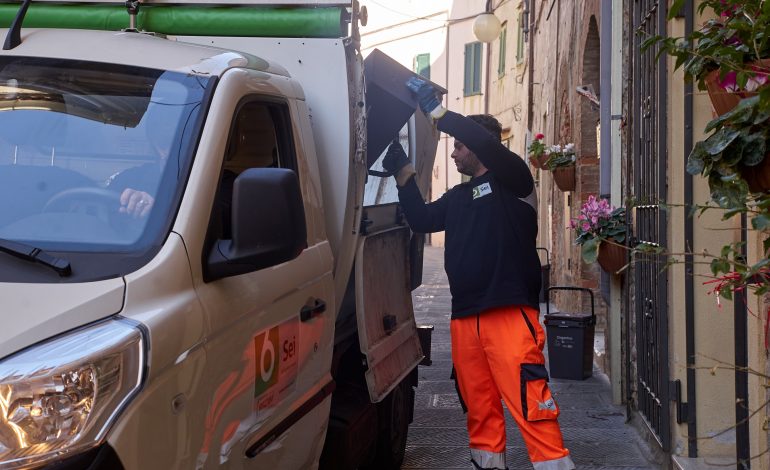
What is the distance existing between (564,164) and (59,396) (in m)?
9.30

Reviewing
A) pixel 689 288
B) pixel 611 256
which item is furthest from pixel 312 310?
pixel 611 256

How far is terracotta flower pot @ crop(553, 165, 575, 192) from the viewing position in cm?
1112

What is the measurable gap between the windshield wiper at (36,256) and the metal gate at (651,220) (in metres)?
3.31

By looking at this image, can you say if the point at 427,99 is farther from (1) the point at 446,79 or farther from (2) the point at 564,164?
(1) the point at 446,79

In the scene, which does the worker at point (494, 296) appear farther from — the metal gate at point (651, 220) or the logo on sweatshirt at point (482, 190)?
the metal gate at point (651, 220)

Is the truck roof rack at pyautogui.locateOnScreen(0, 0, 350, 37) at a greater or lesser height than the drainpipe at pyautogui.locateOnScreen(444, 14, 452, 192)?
lesser

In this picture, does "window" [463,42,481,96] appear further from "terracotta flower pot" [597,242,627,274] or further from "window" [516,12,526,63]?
"terracotta flower pot" [597,242,627,274]

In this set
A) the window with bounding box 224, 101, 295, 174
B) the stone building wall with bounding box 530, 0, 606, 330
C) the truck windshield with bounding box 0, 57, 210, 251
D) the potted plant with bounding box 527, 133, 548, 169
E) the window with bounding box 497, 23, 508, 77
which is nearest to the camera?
the truck windshield with bounding box 0, 57, 210, 251

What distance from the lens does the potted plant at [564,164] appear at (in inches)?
436

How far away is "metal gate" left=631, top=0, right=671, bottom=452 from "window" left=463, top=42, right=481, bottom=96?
22.9 m

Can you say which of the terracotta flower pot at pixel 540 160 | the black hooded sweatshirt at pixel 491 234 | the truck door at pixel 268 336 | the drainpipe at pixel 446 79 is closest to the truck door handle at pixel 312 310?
the truck door at pixel 268 336

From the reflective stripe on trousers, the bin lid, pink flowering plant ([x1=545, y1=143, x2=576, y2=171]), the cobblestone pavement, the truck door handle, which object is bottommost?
the cobblestone pavement

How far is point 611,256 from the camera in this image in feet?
23.1

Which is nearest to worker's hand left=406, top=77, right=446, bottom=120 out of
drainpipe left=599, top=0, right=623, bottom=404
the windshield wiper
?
drainpipe left=599, top=0, right=623, bottom=404
